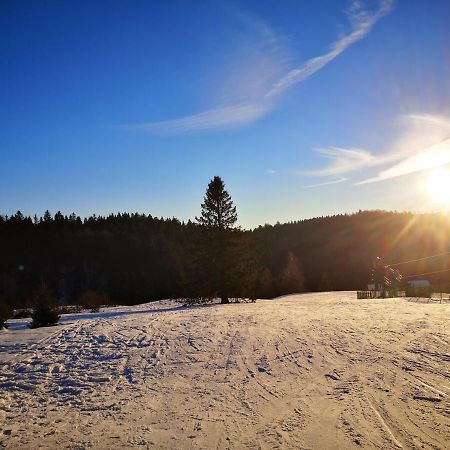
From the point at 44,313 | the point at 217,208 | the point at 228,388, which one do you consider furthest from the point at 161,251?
the point at 228,388

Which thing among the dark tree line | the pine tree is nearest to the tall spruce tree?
the pine tree

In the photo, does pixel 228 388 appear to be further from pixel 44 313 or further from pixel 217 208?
pixel 217 208

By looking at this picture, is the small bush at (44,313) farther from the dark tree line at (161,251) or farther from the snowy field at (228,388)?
the dark tree line at (161,251)

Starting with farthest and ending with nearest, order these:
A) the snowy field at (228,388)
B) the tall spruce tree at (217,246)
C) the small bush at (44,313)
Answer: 1. the tall spruce tree at (217,246)
2. the small bush at (44,313)
3. the snowy field at (228,388)

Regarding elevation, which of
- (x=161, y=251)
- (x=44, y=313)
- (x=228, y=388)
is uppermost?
(x=161, y=251)

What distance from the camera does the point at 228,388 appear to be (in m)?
8.25

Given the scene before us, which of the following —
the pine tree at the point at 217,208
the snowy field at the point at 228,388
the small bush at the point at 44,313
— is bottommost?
the snowy field at the point at 228,388

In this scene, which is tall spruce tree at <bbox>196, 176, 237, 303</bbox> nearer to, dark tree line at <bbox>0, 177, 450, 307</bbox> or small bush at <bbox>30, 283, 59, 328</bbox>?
small bush at <bbox>30, 283, 59, 328</bbox>

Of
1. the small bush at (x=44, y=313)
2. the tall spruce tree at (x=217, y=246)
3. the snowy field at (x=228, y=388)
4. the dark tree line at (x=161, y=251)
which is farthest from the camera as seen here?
the dark tree line at (x=161, y=251)

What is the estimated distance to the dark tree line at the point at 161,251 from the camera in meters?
94.4

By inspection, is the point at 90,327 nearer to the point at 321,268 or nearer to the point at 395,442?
the point at 395,442

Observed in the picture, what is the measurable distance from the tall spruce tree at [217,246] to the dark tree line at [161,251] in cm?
3705

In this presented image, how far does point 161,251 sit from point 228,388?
107 metres

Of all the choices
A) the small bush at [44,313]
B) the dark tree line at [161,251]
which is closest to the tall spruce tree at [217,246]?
the small bush at [44,313]
